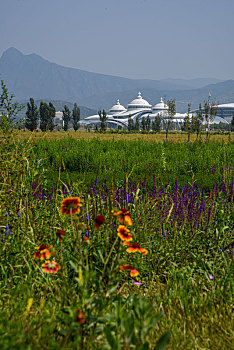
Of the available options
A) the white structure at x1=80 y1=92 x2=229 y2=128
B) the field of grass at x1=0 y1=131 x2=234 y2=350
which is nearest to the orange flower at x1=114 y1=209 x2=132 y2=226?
the field of grass at x1=0 y1=131 x2=234 y2=350

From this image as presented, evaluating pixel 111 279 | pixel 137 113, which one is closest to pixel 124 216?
pixel 111 279

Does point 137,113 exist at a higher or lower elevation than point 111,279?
higher

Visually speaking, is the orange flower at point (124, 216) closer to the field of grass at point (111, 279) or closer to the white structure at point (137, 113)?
the field of grass at point (111, 279)

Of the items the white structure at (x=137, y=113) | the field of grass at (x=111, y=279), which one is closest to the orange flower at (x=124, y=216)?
the field of grass at (x=111, y=279)

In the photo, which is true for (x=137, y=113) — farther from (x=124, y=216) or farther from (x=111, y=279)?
(x=111, y=279)

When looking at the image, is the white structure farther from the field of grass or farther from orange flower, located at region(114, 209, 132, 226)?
orange flower, located at region(114, 209, 132, 226)

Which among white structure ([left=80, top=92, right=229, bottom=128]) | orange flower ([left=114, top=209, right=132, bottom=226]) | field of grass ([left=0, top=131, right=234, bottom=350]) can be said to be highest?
white structure ([left=80, top=92, right=229, bottom=128])

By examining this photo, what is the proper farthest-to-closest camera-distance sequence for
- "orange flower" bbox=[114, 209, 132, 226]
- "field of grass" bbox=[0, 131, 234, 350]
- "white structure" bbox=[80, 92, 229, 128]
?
"white structure" bbox=[80, 92, 229, 128], "orange flower" bbox=[114, 209, 132, 226], "field of grass" bbox=[0, 131, 234, 350]

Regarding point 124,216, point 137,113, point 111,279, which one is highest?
point 137,113

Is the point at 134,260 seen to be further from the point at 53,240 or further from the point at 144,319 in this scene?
the point at 144,319

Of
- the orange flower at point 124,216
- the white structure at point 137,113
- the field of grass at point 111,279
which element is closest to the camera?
the field of grass at point 111,279

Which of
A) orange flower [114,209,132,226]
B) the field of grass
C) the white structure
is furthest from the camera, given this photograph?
the white structure

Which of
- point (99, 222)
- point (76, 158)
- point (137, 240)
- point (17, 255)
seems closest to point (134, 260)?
point (137, 240)

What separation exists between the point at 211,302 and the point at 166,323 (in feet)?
1.54
